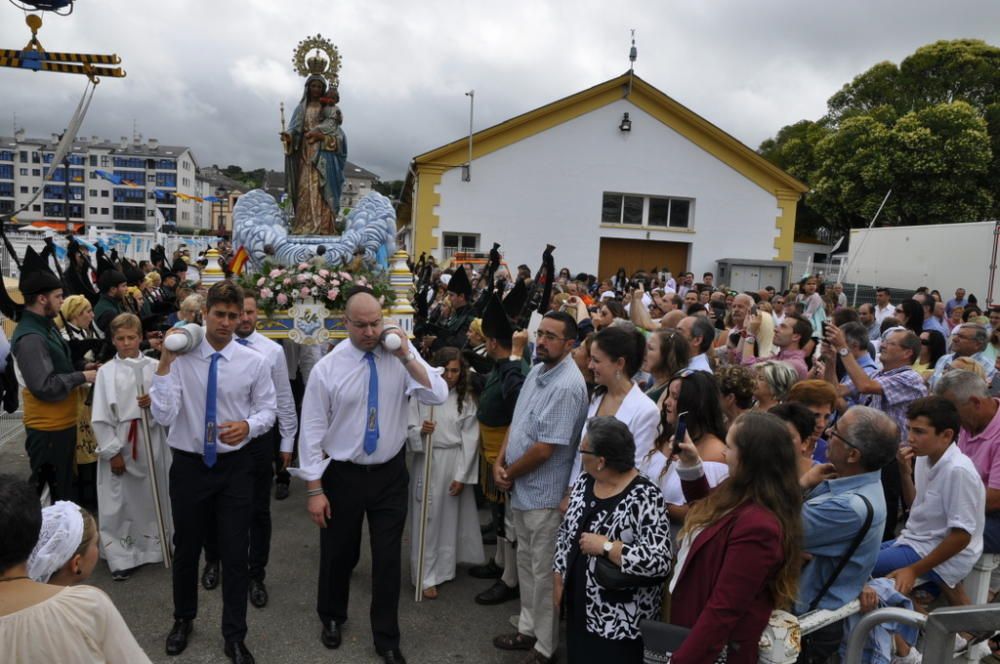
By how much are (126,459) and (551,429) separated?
335 cm

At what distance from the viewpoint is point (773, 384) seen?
416cm

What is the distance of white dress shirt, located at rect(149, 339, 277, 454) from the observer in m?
4.02

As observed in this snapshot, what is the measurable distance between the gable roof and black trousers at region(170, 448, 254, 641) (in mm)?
17505

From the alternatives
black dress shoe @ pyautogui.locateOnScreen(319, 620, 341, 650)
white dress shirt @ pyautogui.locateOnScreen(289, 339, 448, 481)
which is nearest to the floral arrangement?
white dress shirt @ pyautogui.locateOnScreen(289, 339, 448, 481)

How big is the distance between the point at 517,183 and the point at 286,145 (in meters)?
13.2

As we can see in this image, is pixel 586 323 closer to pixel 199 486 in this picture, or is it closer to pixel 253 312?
pixel 253 312

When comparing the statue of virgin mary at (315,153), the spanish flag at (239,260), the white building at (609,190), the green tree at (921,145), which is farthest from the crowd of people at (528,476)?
the green tree at (921,145)

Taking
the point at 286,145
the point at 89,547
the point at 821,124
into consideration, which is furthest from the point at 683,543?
the point at 821,124

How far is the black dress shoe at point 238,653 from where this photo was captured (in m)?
3.94

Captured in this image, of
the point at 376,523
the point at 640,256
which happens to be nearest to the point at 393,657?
the point at 376,523

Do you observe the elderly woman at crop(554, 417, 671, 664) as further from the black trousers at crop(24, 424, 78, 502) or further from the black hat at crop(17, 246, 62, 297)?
the black hat at crop(17, 246, 62, 297)

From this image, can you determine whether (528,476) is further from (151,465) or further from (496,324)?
(151,465)

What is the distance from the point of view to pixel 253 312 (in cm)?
541

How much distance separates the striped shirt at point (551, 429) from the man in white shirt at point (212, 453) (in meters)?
1.57
